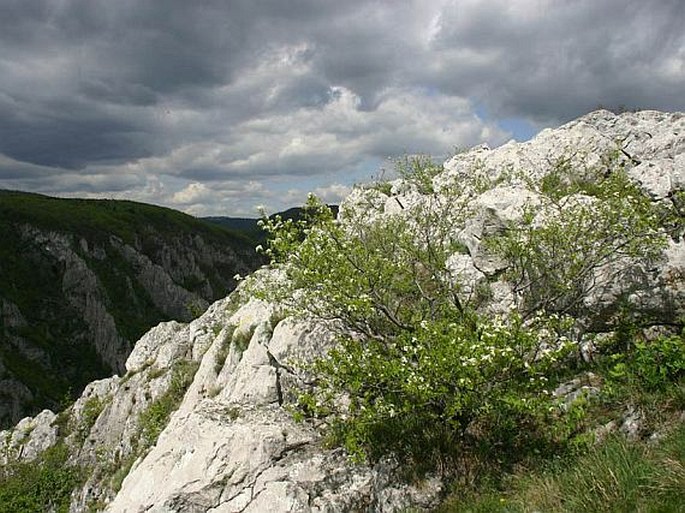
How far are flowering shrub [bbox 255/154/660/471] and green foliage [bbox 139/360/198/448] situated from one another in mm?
11220

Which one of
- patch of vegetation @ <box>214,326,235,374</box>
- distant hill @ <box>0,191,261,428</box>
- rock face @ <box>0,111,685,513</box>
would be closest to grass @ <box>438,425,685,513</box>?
rock face @ <box>0,111,685,513</box>

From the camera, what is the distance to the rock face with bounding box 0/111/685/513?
11.2m

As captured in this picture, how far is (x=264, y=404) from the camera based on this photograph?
14445 mm

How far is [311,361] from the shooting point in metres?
15.3

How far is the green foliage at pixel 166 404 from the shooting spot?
22.1 meters

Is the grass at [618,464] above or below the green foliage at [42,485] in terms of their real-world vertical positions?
above

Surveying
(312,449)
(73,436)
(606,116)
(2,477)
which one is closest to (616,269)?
(312,449)

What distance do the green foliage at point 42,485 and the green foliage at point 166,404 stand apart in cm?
782

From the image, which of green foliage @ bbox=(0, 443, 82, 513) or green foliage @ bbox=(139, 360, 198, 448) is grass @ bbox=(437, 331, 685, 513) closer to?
green foliage @ bbox=(139, 360, 198, 448)

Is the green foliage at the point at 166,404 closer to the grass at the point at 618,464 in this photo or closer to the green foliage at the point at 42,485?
the green foliage at the point at 42,485

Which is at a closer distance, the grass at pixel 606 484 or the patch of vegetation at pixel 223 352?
the grass at pixel 606 484

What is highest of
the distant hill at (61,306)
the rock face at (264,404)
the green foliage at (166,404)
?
the rock face at (264,404)

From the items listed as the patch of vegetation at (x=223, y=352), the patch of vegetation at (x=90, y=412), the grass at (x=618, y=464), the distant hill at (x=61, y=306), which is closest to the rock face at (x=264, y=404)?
the patch of vegetation at (x=223, y=352)

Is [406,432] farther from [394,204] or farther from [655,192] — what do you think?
[394,204]
